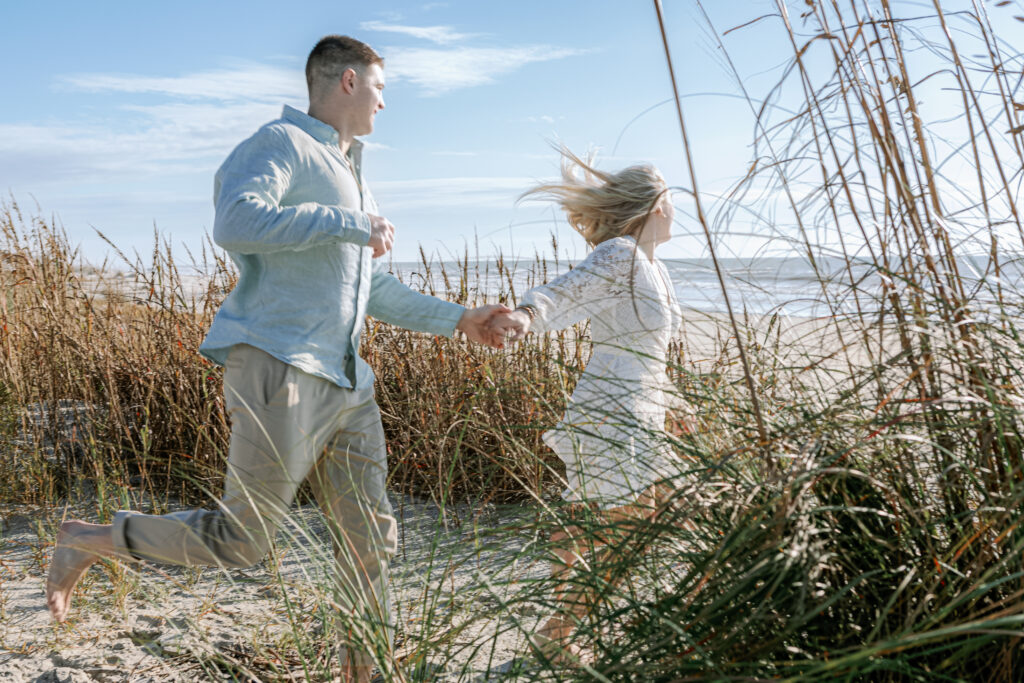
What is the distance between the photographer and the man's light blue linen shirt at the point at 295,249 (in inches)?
90.4

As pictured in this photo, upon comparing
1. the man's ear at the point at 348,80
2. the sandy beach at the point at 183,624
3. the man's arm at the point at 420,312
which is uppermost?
the man's ear at the point at 348,80

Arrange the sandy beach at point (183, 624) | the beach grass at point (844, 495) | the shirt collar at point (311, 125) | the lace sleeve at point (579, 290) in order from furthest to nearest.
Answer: the lace sleeve at point (579, 290) → the shirt collar at point (311, 125) → the sandy beach at point (183, 624) → the beach grass at point (844, 495)

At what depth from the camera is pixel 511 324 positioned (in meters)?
2.92

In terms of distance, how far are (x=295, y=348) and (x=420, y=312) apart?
2.26 feet

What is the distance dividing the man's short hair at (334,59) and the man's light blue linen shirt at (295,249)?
0.15 meters

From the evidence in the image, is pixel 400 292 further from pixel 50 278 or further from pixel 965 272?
pixel 50 278

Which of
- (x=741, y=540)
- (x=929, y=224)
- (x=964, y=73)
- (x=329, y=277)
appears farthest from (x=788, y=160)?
(x=329, y=277)

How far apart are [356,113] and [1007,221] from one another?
6.29 feet

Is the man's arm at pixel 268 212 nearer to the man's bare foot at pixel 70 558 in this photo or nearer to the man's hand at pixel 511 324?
the man's hand at pixel 511 324

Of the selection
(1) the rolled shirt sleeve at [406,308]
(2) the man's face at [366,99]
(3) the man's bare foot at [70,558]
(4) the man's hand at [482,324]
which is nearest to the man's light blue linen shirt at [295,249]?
(2) the man's face at [366,99]

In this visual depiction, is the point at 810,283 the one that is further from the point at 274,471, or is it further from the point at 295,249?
the point at 274,471

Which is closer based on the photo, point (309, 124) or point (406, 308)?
point (309, 124)

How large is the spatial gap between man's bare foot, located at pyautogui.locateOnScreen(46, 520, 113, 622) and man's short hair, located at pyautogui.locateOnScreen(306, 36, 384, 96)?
1.54m

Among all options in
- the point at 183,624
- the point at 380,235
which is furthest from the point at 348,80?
the point at 183,624
